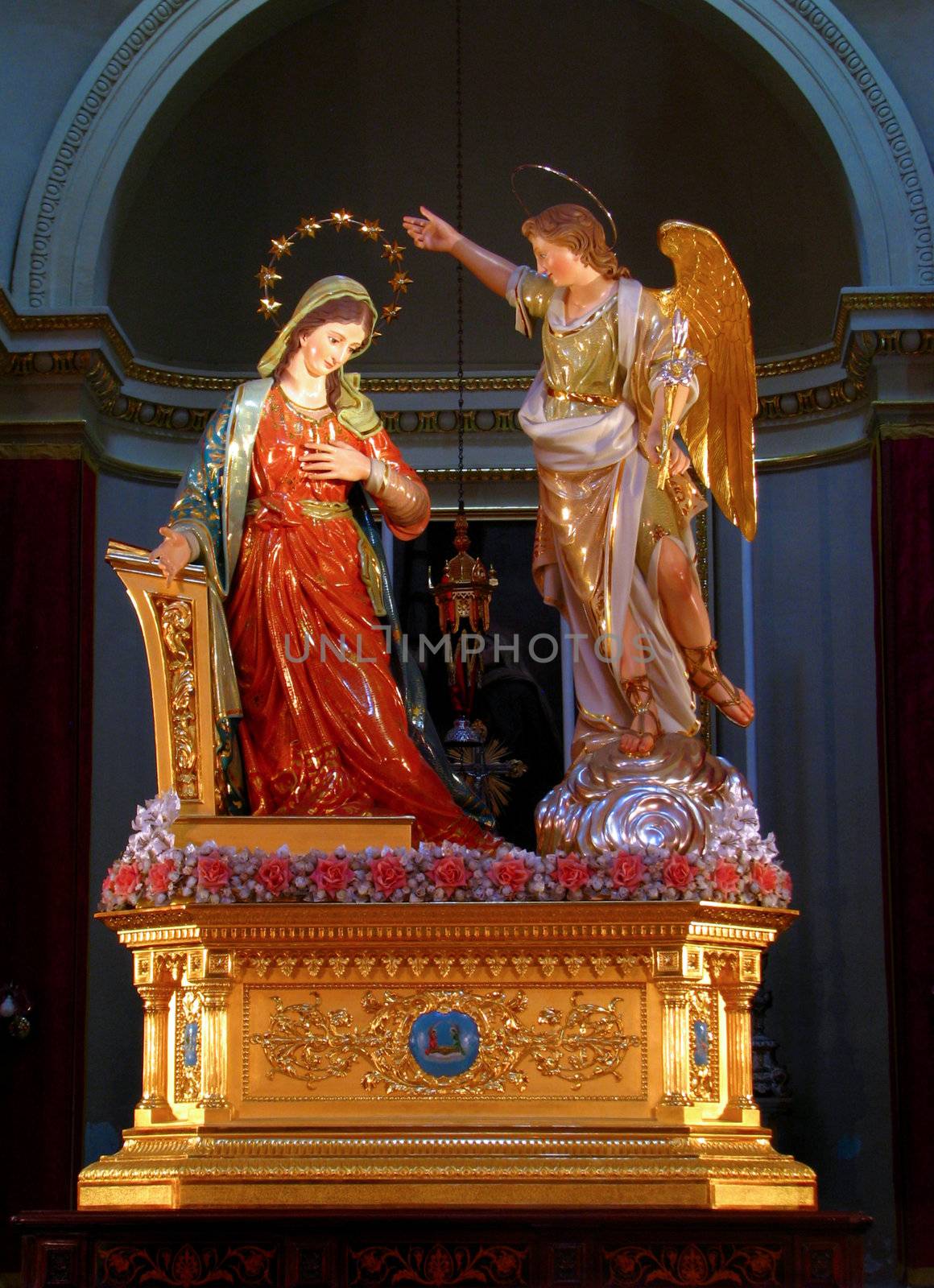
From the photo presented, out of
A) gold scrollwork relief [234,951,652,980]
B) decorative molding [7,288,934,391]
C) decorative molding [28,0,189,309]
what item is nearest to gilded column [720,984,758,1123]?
gold scrollwork relief [234,951,652,980]

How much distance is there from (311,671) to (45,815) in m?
1.61

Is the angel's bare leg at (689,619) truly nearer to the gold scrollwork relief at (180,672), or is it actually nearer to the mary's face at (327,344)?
the mary's face at (327,344)

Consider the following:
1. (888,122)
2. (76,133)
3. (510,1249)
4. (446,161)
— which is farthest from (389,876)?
(446,161)

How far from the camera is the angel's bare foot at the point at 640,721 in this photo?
596cm

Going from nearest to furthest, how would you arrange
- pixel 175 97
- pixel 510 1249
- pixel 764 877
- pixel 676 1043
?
pixel 510 1249
pixel 676 1043
pixel 764 877
pixel 175 97

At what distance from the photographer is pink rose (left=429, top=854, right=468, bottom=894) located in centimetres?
560

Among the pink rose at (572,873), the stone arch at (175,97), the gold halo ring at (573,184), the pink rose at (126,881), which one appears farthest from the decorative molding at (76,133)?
the pink rose at (572,873)

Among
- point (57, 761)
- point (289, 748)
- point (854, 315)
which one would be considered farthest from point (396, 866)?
point (854, 315)

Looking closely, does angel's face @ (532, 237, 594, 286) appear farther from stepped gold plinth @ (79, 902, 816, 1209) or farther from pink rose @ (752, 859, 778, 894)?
stepped gold plinth @ (79, 902, 816, 1209)

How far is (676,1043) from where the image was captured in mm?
5535

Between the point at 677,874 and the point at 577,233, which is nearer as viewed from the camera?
the point at 677,874

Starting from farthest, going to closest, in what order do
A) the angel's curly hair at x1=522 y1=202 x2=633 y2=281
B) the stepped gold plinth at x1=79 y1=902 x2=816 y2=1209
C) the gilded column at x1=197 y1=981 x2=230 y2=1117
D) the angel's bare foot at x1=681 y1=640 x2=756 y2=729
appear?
the angel's curly hair at x1=522 y1=202 x2=633 y2=281, the angel's bare foot at x1=681 y1=640 x2=756 y2=729, the gilded column at x1=197 y1=981 x2=230 y2=1117, the stepped gold plinth at x1=79 y1=902 x2=816 y2=1209

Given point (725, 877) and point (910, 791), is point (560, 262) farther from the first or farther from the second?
point (910, 791)

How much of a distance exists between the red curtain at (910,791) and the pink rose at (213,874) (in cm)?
260
